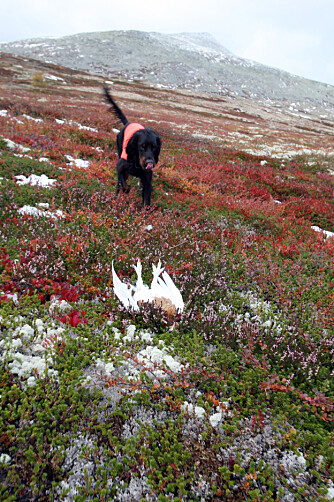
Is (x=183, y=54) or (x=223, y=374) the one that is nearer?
(x=223, y=374)

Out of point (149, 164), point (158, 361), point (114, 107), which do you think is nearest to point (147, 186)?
point (149, 164)

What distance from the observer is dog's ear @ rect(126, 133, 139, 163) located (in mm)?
6725

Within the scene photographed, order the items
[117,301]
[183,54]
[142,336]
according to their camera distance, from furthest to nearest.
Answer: [183,54], [117,301], [142,336]

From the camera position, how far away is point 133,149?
22.4 ft

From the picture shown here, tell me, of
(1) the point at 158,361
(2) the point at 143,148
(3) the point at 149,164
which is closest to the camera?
(1) the point at 158,361

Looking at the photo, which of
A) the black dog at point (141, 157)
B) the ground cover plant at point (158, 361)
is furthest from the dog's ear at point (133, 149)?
the ground cover plant at point (158, 361)

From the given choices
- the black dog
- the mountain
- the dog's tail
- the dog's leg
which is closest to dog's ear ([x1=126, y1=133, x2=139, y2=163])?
A: the black dog

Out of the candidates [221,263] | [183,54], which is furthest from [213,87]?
[221,263]

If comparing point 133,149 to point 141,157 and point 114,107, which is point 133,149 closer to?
point 141,157

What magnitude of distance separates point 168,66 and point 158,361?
174 metres

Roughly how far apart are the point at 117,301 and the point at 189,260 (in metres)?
1.79

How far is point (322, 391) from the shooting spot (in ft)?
9.18

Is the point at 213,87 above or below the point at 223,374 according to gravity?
above

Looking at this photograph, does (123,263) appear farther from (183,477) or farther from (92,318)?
(183,477)
